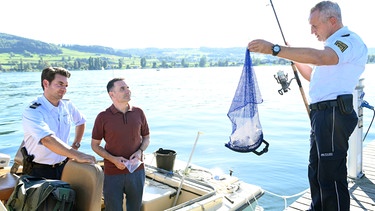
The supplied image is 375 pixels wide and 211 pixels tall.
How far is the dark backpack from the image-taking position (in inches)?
95.1

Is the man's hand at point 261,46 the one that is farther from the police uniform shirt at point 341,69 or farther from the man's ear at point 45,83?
the man's ear at point 45,83

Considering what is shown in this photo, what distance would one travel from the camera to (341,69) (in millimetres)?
2414

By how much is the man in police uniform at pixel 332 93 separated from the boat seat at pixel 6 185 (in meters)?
2.32

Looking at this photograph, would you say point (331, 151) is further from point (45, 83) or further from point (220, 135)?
point (220, 135)

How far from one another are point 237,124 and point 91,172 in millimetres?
1226

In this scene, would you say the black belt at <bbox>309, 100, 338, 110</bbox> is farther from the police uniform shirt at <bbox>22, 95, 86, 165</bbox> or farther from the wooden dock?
the police uniform shirt at <bbox>22, 95, 86, 165</bbox>

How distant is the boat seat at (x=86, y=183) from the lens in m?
2.57

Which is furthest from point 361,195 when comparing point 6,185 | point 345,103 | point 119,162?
point 6,185

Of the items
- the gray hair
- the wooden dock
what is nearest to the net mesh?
the gray hair

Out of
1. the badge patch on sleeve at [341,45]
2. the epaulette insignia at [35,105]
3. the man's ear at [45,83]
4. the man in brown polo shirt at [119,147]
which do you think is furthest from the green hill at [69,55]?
the badge patch on sleeve at [341,45]

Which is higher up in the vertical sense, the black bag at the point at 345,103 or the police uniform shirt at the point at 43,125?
the black bag at the point at 345,103

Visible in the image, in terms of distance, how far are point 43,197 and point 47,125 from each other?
2.41ft

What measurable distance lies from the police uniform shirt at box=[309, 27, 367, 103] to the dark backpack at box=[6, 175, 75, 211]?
6.43 ft

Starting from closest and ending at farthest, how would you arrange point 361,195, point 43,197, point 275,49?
point 275,49 < point 43,197 < point 361,195
